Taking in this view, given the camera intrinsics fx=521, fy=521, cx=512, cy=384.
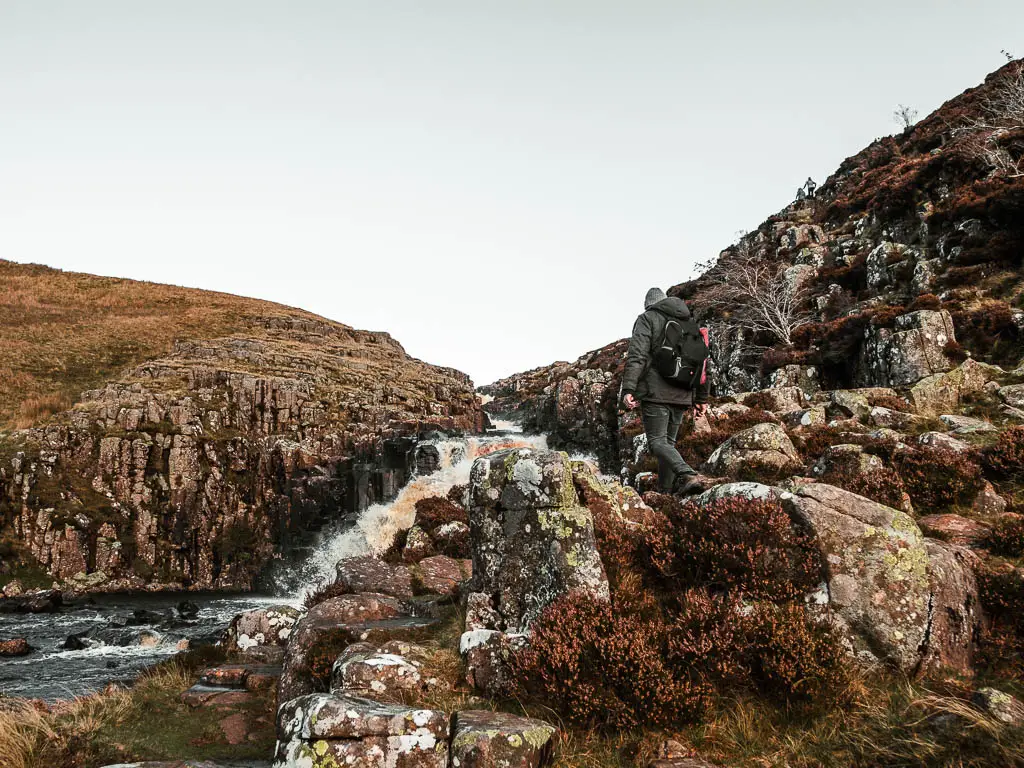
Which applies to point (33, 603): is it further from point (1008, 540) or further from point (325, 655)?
point (1008, 540)

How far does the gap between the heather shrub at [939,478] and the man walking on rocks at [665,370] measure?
4.18 m

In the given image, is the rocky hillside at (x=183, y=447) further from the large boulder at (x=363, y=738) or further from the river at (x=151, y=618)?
the large boulder at (x=363, y=738)

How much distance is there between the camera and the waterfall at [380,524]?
99.3ft

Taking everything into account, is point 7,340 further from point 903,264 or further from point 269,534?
point 903,264

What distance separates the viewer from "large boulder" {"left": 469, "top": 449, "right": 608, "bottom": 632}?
21.0ft

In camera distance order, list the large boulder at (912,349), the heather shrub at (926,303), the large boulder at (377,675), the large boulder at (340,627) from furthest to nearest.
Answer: the heather shrub at (926,303) → the large boulder at (912,349) → the large boulder at (340,627) → the large boulder at (377,675)

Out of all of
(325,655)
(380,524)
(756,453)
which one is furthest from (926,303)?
(380,524)

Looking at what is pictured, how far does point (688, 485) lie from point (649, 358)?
243 centimetres

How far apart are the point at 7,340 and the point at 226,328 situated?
19472mm

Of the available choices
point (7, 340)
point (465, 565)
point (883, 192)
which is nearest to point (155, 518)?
point (465, 565)

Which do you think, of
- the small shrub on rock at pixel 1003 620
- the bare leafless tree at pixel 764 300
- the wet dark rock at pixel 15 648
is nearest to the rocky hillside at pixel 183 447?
the wet dark rock at pixel 15 648

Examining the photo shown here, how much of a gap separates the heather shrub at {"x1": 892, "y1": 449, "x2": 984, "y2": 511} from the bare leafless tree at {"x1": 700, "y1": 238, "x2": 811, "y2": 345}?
2329cm

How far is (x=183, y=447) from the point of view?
118ft

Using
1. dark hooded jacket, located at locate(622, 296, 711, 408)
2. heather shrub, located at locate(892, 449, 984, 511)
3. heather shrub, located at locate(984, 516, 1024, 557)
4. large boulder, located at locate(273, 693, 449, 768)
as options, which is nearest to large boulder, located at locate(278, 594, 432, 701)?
large boulder, located at locate(273, 693, 449, 768)
